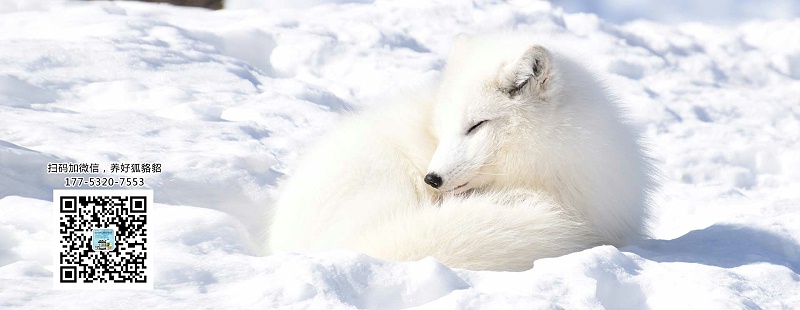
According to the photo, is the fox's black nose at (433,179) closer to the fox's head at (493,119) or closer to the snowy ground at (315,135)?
the fox's head at (493,119)

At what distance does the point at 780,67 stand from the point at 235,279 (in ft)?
31.1

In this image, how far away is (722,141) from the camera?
22.7 feet

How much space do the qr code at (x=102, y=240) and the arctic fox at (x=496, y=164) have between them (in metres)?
0.57

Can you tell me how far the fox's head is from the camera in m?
2.74

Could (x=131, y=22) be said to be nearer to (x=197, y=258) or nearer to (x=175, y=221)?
(x=175, y=221)

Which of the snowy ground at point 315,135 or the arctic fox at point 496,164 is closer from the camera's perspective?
the snowy ground at point 315,135

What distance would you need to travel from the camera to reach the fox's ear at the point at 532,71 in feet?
8.98

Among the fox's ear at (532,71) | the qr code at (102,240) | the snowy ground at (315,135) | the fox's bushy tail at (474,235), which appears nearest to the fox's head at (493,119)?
the fox's ear at (532,71)

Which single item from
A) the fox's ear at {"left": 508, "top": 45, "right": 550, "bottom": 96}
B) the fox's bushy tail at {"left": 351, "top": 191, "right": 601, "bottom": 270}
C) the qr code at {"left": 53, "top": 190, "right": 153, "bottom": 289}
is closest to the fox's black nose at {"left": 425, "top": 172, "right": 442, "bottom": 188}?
the fox's bushy tail at {"left": 351, "top": 191, "right": 601, "bottom": 270}

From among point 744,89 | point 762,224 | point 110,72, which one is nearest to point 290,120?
point 110,72

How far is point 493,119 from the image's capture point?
110 inches

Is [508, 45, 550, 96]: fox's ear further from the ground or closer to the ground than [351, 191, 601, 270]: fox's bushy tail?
further from the ground

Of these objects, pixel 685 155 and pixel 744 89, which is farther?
pixel 744 89

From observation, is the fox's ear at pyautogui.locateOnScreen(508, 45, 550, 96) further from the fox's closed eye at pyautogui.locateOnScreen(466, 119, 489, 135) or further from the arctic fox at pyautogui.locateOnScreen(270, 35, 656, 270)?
the fox's closed eye at pyautogui.locateOnScreen(466, 119, 489, 135)
